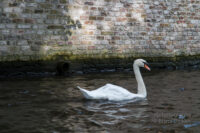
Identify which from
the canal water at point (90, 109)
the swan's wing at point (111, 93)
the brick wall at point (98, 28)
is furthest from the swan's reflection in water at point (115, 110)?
the brick wall at point (98, 28)

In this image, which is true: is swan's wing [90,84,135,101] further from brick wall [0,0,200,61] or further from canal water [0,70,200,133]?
brick wall [0,0,200,61]

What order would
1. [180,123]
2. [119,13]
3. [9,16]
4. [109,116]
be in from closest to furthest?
[180,123]
[109,116]
[9,16]
[119,13]

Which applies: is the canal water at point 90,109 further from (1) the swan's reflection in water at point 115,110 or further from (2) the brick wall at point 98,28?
(2) the brick wall at point 98,28

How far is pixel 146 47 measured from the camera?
13.5 m

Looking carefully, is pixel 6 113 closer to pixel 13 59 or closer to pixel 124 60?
pixel 13 59

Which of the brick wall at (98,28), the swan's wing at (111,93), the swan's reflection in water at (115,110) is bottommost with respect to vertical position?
the swan's reflection in water at (115,110)

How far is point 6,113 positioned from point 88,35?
6.57m

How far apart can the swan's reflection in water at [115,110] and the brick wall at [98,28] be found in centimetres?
485

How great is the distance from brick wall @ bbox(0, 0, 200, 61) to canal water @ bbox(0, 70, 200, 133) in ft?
5.98

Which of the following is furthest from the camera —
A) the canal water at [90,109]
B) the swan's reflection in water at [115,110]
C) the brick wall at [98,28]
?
the brick wall at [98,28]

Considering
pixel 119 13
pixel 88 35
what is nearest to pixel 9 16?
pixel 88 35

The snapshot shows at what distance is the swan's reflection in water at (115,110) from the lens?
5738mm

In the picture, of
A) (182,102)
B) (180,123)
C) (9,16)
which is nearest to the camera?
(180,123)

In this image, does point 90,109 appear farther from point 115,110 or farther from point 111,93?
point 111,93
